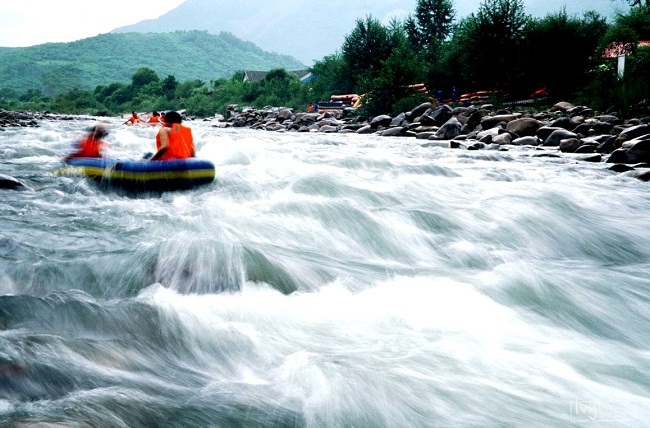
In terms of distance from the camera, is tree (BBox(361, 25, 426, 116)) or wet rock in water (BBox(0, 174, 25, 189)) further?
tree (BBox(361, 25, 426, 116))

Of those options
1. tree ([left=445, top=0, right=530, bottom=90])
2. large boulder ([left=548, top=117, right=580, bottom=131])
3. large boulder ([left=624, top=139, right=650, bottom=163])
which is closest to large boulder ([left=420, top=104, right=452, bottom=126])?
large boulder ([left=548, top=117, right=580, bottom=131])

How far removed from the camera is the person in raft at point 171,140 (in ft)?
29.0

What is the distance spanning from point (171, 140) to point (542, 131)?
10865mm

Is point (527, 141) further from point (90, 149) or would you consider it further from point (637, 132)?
point (90, 149)

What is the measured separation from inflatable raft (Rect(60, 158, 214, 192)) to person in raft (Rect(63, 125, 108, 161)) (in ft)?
2.36

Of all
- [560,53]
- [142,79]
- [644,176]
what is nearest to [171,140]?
[644,176]

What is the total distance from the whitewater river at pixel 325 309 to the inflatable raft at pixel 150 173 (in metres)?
0.26

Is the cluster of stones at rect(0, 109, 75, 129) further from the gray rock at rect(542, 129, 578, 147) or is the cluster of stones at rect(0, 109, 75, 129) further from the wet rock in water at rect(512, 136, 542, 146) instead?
the gray rock at rect(542, 129, 578, 147)

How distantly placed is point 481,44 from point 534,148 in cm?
1653

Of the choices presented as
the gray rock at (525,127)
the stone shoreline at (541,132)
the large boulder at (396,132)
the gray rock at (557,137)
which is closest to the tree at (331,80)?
the stone shoreline at (541,132)

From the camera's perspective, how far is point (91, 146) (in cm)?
983

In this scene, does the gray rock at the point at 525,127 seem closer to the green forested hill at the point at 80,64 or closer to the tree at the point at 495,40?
the tree at the point at 495,40

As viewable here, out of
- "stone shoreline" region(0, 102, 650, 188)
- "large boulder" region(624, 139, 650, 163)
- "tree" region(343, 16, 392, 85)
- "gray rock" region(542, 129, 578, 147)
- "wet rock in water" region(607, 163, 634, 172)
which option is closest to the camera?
"wet rock in water" region(607, 163, 634, 172)

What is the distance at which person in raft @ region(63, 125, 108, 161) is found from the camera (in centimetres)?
980
